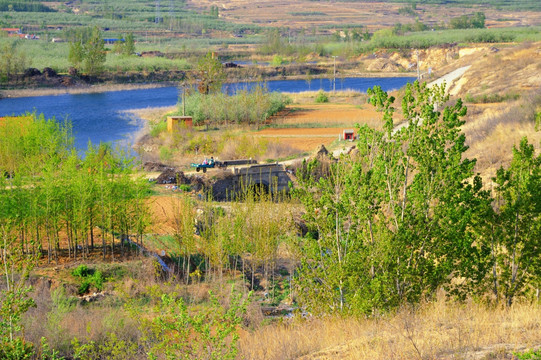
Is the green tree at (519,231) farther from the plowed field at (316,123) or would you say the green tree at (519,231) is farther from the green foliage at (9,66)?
the green foliage at (9,66)

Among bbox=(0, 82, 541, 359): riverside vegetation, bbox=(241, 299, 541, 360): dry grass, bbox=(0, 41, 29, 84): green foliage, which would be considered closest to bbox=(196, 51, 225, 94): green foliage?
bbox=(0, 41, 29, 84): green foliage

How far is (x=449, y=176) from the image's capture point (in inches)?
508

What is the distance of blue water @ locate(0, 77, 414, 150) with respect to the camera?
177ft

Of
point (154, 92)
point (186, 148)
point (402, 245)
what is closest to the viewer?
point (402, 245)

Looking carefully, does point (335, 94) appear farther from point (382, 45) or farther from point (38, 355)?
point (38, 355)

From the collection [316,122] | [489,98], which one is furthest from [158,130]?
[489,98]

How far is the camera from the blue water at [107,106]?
54.1 meters

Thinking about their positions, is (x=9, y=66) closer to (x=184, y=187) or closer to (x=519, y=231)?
(x=184, y=187)

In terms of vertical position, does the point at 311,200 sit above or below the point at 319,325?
above

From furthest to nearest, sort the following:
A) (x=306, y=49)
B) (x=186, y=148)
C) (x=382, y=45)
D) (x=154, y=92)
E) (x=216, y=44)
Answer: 1. (x=216, y=44)
2. (x=306, y=49)
3. (x=382, y=45)
4. (x=154, y=92)
5. (x=186, y=148)

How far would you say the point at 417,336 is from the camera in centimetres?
1108

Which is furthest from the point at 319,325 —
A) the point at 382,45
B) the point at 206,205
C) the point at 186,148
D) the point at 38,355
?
the point at 382,45

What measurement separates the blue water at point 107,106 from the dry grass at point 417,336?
3639 centimetres

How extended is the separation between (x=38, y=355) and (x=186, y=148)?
30.2m
